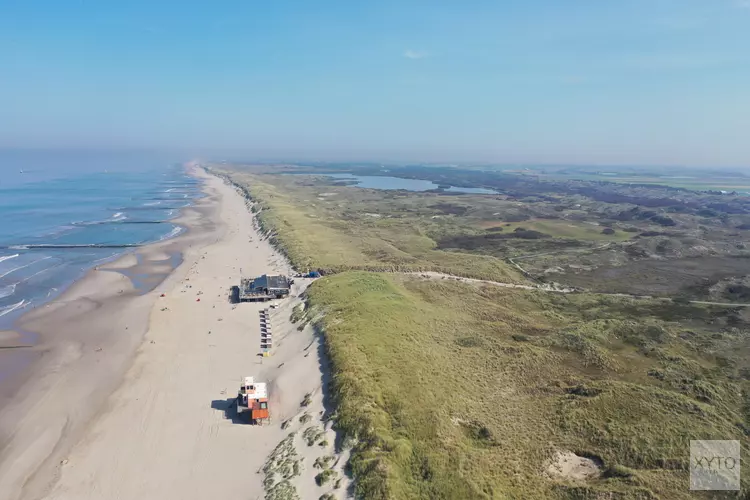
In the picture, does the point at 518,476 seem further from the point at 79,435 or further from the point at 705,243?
the point at 705,243

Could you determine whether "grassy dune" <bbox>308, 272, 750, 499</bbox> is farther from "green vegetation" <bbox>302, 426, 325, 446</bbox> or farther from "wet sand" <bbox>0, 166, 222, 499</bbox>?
"wet sand" <bbox>0, 166, 222, 499</bbox>

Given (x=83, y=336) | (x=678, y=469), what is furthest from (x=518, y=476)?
(x=83, y=336)

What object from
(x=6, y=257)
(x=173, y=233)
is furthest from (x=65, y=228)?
(x=6, y=257)

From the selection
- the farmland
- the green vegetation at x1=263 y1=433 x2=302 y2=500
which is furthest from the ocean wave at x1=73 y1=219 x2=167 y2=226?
the green vegetation at x1=263 y1=433 x2=302 y2=500

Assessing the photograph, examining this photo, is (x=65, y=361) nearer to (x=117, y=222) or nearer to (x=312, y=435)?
(x=312, y=435)

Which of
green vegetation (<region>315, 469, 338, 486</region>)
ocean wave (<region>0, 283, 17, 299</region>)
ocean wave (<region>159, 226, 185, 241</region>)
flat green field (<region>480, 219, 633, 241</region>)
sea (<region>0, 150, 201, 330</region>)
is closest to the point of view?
green vegetation (<region>315, 469, 338, 486</region>)

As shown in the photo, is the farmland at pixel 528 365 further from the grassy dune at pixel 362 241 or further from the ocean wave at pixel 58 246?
the ocean wave at pixel 58 246

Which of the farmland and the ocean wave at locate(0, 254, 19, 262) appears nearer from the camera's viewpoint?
the farmland
